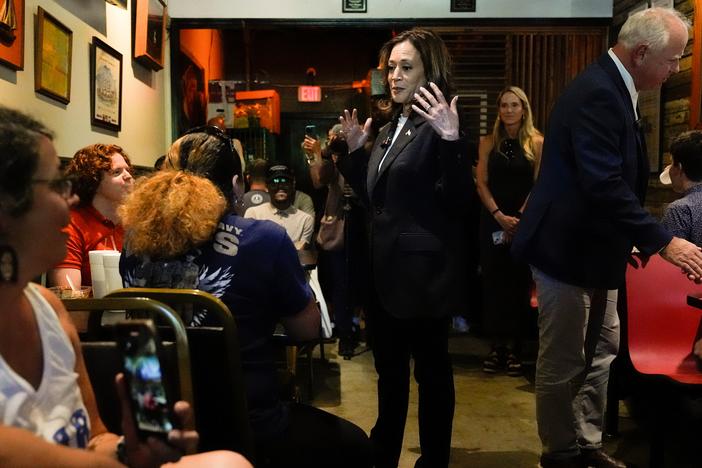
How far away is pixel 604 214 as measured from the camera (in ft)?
7.47

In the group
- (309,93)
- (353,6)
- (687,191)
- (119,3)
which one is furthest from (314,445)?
(309,93)

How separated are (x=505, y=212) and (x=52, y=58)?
2.73 m

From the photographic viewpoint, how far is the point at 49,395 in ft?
3.51

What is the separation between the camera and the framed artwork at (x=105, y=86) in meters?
3.64

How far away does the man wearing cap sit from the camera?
9.58ft

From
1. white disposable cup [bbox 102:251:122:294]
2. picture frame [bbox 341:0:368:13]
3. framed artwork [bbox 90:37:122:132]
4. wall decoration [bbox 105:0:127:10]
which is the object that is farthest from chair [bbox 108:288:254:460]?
picture frame [bbox 341:0:368:13]

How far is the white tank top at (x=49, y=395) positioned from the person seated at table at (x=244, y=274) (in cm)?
45

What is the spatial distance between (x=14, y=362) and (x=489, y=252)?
377cm

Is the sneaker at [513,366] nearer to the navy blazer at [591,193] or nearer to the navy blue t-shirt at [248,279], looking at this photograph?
the navy blazer at [591,193]

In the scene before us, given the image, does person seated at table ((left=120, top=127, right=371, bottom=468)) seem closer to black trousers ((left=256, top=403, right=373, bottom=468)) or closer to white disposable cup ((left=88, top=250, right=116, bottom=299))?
black trousers ((left=256, top=403, right=373, bottom=468))

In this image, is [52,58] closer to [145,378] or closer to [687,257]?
[145,378]

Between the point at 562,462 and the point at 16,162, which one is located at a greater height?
the point at 16,162

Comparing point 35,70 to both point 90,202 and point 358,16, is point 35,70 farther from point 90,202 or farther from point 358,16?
point 358,16

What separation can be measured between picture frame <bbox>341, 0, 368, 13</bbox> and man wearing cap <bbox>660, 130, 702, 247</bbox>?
2.97m
